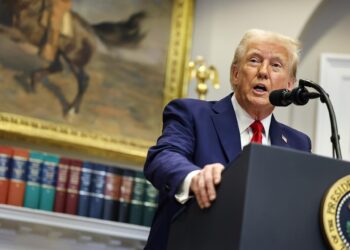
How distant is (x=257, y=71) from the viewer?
7.55ft

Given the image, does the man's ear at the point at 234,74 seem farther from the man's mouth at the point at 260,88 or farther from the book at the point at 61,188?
the book at the point at 61,188

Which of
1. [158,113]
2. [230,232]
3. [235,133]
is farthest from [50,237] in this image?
[230,232]

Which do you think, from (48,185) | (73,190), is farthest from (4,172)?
(73,190)

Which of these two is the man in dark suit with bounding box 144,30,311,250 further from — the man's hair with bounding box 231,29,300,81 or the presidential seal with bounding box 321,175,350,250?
the presidential seal with bounding box 321,175,350,250

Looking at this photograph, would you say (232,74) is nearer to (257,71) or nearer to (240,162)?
(257,71)

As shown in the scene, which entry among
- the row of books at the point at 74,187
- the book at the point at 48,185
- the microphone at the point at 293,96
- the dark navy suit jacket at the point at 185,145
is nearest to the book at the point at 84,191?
the row of books at the point at 74,187

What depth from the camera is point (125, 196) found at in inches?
153

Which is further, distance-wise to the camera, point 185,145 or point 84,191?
point 84,191

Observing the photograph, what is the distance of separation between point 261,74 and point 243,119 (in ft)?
0.59

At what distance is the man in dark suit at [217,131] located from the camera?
5.69 feet

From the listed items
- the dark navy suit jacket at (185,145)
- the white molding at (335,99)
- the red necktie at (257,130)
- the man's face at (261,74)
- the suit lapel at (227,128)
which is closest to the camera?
the dark navy suit jacket at (185,145)

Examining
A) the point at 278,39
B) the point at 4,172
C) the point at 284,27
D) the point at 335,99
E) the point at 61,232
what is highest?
the point at 284,27

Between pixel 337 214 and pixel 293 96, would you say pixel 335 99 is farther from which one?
pixel 337 214

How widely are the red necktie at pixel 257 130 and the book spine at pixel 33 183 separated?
1839 millimetres
